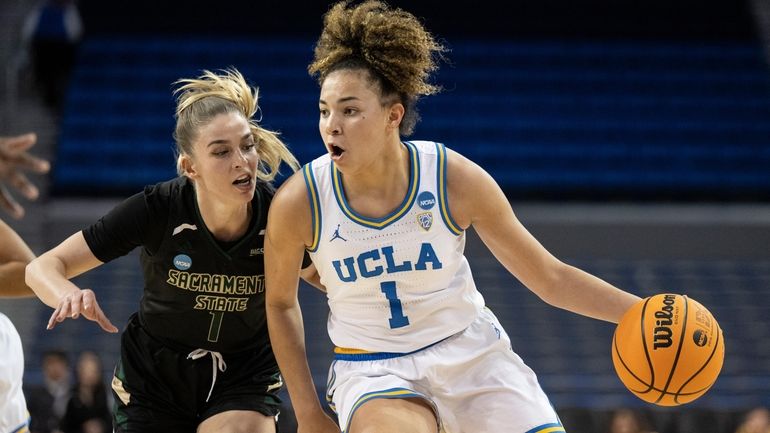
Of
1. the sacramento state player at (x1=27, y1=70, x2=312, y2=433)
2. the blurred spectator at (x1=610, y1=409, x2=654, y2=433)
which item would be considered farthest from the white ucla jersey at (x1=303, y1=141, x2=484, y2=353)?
the blurred spectator at (x1=610, y1=409, x2=654, y2=433)

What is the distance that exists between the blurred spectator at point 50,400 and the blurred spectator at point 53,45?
18.7 ft

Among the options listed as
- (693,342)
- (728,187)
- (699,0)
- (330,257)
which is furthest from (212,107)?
(699,0)

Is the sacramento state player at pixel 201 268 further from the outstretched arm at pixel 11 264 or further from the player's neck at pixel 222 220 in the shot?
the outstretched arm at pixel 11 264

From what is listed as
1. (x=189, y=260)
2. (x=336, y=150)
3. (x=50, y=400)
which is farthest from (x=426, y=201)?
(x=50, y=400)

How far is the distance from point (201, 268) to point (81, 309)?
2.02 feet

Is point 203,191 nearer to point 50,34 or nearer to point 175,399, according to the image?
point 175,399

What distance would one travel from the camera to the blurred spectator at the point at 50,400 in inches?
317

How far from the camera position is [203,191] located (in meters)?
3.94

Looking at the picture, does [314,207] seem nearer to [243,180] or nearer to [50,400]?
[243,180]

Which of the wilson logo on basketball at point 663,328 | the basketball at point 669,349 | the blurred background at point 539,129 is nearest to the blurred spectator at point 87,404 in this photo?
the blurred background at point 539,129

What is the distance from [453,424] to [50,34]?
1059 cm

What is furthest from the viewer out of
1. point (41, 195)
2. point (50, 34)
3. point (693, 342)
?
point (50, 34)

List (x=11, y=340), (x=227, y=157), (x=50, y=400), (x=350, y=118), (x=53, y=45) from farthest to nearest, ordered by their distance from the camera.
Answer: (x=53, y=45) → (x=50, y=400) → (x=227, y=157) → (x=11, y=340) → (x=350, y=118)

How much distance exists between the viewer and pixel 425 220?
361 centimetres
